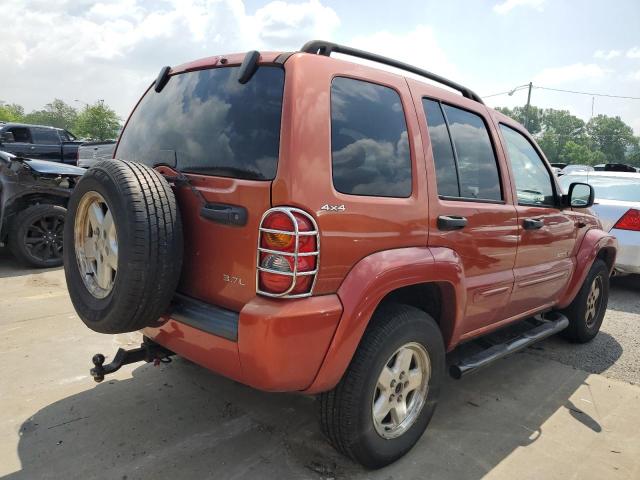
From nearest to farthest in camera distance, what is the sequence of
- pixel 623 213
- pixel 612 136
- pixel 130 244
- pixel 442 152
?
pixel 130 244 → pixel 442 152 → pixel 623 213 → pixel 612 136

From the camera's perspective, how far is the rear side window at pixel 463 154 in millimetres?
2652

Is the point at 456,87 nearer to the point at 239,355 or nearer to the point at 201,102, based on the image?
the point at 201,102

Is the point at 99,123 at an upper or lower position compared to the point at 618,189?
upper

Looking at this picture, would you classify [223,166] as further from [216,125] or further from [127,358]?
[127,358]

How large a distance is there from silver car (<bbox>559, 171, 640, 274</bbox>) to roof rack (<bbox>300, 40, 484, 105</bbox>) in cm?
382

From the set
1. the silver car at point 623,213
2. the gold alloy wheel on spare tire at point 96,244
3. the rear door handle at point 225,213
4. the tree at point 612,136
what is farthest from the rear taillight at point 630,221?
the tree at point 612,136

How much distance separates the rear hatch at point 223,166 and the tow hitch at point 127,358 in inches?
18.7

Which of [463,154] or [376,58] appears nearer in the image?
[376,58]

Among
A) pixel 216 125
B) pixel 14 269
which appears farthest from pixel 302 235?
pixel 14 269

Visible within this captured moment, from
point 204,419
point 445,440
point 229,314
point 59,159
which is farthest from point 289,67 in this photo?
point 59,159

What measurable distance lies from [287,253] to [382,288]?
20.2 inches

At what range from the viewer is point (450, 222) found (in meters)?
2.52

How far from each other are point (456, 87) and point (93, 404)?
10.00ft

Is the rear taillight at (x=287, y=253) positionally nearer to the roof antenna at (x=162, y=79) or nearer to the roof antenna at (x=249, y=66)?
the roof antenna at (x=249, y=66)
